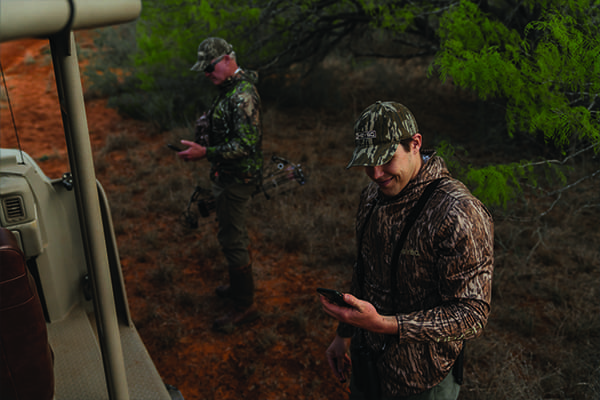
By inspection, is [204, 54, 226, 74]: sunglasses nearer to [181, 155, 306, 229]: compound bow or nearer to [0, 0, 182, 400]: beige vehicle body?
[181, 155, 306, 229]: compound bow

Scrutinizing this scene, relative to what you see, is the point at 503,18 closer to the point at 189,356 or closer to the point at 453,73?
the point at 453,73

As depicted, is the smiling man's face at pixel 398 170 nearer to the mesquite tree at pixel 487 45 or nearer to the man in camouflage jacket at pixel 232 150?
the mesquite tree at pixel 487 45

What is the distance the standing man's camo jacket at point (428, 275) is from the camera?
1.58 metres

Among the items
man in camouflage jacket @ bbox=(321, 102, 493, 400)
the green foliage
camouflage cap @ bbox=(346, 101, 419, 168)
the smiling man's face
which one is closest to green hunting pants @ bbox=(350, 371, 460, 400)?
man in camouflage jacket @ bbox=(321, 102, 493, 400)

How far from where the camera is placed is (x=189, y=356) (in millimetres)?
3717

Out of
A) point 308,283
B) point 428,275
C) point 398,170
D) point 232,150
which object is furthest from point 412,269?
point 308,283

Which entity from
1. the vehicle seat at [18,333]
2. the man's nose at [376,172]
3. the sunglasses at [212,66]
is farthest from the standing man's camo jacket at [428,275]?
the sunglasses at [212,66]

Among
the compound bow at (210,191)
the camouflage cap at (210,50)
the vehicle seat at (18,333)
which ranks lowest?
the compound bow at (210,191)

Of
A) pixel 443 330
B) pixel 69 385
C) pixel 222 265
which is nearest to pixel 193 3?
pixel 222 265

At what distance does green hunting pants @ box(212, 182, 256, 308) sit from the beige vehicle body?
3.61ft

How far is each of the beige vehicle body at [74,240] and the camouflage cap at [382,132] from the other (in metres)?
0.89

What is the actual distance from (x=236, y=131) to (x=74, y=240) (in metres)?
1.38

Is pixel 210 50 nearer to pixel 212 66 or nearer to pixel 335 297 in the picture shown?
pixel 212 66

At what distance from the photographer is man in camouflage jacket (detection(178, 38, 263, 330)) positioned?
139 inches
